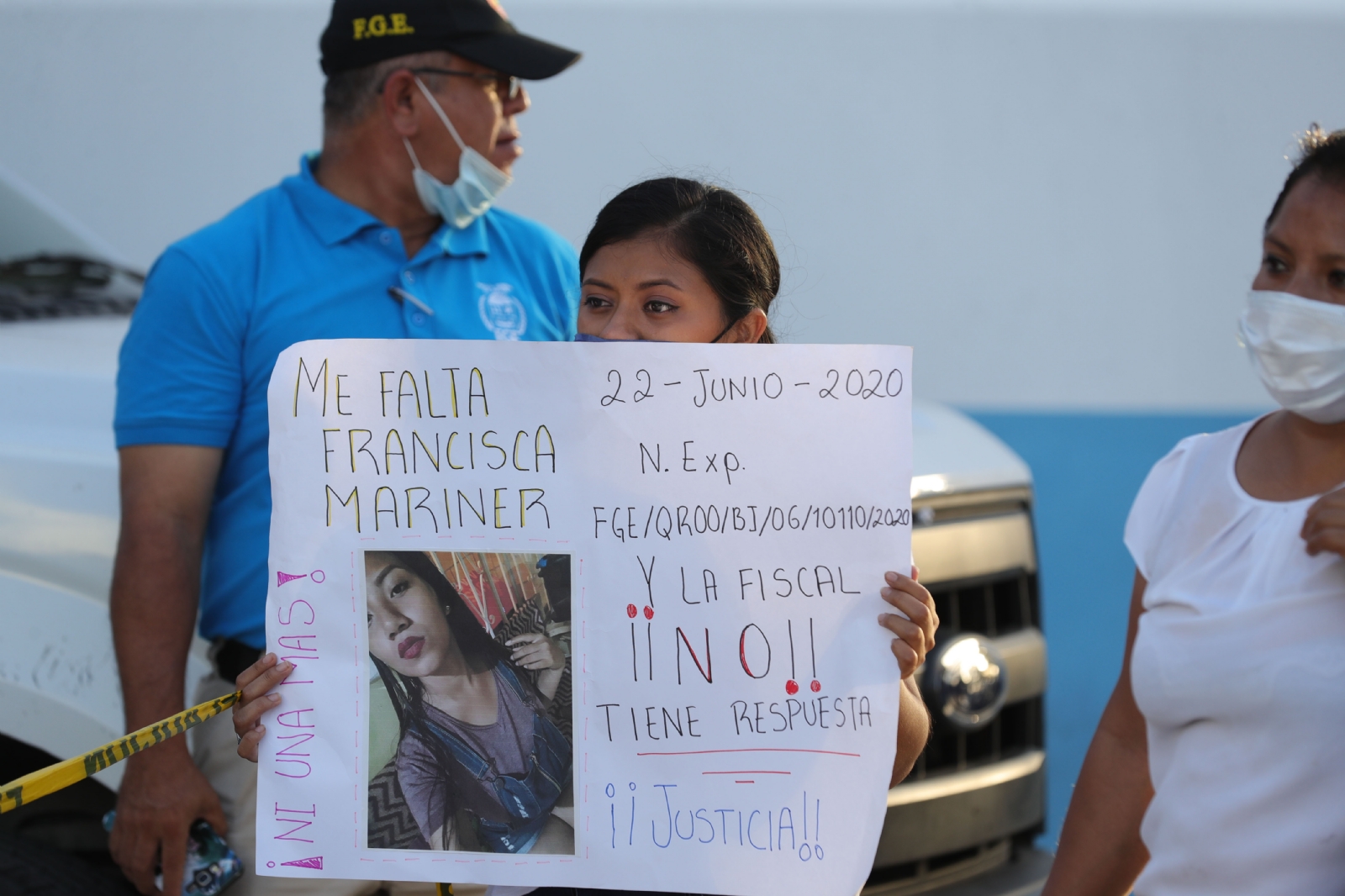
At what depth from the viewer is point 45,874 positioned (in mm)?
2107

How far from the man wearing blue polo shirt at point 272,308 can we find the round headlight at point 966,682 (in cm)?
119

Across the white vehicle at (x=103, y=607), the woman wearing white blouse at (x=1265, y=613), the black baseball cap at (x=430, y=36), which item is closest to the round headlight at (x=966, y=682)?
the white vehicle at (x=103, y=607)

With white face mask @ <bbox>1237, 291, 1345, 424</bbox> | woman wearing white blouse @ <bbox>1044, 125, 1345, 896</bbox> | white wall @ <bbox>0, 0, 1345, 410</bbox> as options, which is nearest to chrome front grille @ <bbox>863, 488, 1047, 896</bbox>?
woman wearing white blouse @ <bbox>1044, 125, 1345, 896</bbox>

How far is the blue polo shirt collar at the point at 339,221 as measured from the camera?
2.42 metres

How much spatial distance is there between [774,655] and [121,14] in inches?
221

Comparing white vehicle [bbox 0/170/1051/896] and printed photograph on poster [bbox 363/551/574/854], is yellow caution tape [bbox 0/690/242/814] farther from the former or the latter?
white vehicle [bbox 0/170/1051/896]

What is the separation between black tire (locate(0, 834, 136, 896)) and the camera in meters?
2.07

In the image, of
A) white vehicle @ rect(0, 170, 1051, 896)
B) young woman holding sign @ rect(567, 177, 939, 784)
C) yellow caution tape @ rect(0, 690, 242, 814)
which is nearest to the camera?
yellow caution tape @ rect(0, 690, 242, 814)

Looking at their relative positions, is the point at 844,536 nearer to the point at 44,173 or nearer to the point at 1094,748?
the point at 1094,748

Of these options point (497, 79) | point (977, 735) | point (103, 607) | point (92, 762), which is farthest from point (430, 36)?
point (977, 735)

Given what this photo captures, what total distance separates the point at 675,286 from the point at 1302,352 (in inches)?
35.4

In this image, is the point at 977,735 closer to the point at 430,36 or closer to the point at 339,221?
the point at 339,221

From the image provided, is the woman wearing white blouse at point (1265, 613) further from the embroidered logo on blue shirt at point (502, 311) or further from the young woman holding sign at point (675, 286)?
the embroidered logo on blue shirt at point (502, 311)

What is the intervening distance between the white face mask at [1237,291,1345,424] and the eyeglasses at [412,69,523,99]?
160 cm
